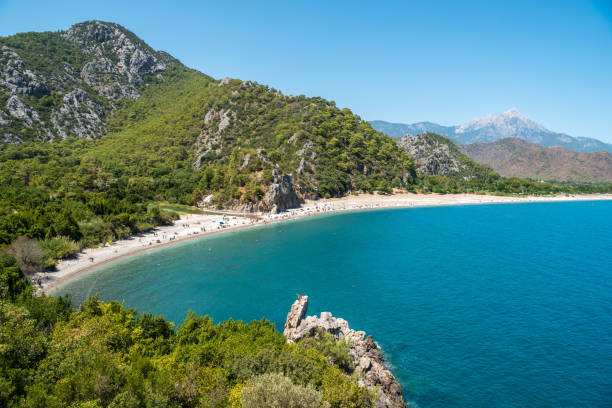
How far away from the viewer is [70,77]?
5472 inches

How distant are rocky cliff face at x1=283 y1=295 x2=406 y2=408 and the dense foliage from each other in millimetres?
1317

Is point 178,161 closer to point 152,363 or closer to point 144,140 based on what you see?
point 144,140

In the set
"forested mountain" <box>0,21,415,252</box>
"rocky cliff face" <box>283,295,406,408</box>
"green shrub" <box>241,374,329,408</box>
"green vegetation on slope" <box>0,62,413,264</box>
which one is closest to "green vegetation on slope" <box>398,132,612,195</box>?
"forested mountain" <box>0,21,415,252</box>

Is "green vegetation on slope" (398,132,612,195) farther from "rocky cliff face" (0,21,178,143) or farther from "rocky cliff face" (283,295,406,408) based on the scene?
"rocky cliff face" (0,21,178,143)

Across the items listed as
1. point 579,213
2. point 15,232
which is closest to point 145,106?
point 15,232

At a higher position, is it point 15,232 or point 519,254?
point 15,232

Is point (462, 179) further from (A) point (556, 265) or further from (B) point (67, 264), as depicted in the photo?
(B) point (67, 264)

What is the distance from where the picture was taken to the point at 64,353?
17.0 m

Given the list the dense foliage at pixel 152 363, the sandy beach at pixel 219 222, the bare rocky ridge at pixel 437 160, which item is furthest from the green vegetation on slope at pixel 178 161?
the dense foliage at pixel 152 363

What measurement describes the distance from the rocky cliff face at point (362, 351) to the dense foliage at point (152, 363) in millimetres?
1317

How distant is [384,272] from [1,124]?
133 m

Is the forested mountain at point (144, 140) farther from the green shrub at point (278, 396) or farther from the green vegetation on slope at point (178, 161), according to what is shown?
the green shrub at point (278, 396)

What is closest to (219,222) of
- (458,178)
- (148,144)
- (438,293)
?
(438,293)

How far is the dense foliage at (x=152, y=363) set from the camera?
44.1 feet
